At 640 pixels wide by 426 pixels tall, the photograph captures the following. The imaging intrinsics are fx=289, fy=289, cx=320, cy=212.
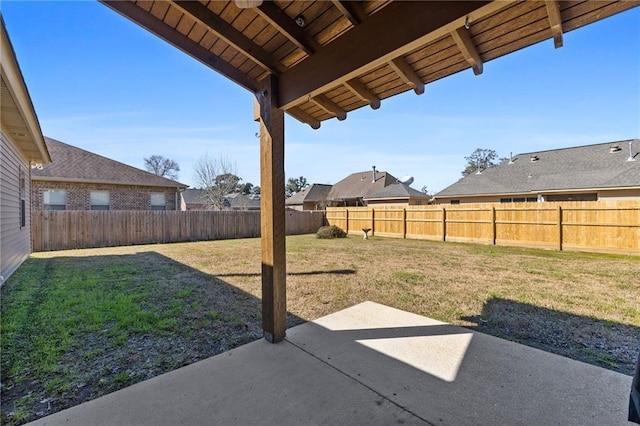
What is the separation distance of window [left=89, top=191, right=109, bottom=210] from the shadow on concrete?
50.9ft

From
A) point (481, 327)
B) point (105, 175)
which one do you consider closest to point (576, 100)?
point (481, 327)

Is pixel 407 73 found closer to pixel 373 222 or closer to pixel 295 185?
pixel 373 222

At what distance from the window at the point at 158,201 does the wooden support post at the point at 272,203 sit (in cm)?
1419

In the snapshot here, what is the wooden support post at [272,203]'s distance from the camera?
2.71 meters

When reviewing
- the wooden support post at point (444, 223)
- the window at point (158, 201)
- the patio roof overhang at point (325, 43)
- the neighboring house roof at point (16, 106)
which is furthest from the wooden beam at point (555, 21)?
the window at point (158, 201)

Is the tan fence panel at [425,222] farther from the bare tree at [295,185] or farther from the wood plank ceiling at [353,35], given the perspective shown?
the bare tree at [295,185]

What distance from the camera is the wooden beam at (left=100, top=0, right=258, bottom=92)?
204 centimetres

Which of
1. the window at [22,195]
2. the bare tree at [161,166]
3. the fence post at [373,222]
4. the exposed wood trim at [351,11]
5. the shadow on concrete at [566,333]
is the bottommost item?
the shadow on concrete at [566,333]

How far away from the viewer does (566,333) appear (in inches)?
128

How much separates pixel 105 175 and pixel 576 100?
1932cm

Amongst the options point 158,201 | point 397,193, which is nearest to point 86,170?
point 158,201

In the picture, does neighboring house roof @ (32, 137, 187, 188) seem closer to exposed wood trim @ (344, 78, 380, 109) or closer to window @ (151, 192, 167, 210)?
window @ (151, 192, 167, 210)

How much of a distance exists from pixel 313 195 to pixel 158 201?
16.0 metres

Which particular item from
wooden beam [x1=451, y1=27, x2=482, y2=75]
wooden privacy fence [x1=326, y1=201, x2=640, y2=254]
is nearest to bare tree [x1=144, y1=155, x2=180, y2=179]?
wooden privacy fence [x1=326, y1=201, x2=640, y2=254]
